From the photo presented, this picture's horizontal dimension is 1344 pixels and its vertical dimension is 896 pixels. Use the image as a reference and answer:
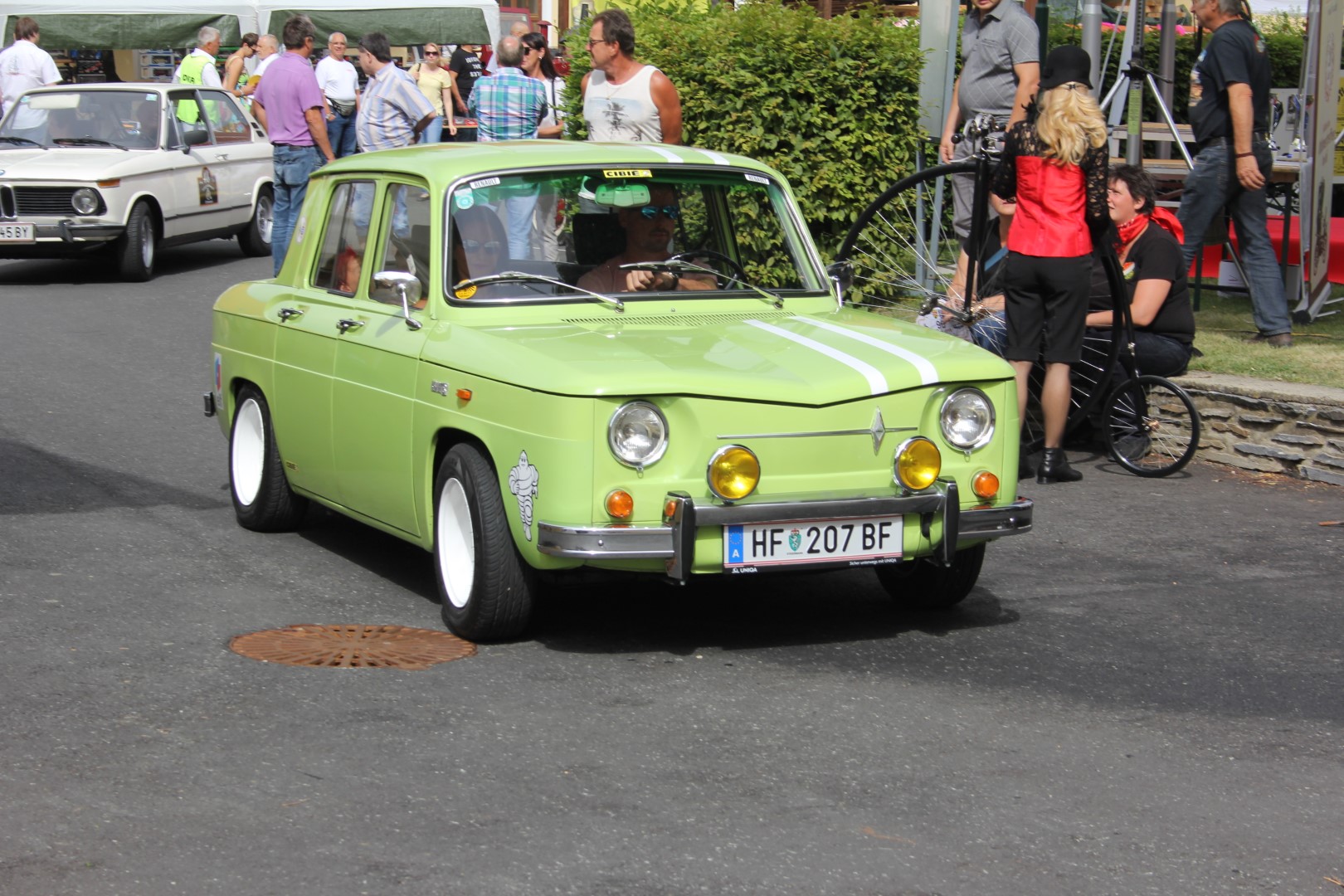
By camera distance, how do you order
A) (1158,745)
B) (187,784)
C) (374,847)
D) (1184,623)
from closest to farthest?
1. (374,847)
2. (187,784)
3. (1158,745)
4. (1184,623)

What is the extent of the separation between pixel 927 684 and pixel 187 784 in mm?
2234

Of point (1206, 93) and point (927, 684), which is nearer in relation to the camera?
point (927, 684)

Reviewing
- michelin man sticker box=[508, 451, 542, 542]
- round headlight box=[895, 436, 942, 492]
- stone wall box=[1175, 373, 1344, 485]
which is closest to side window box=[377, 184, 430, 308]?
michelin man sticker box=[508, 451, 542, 542]

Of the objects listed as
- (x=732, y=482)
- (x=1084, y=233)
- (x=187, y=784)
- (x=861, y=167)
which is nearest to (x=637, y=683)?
(x=732, y=482)

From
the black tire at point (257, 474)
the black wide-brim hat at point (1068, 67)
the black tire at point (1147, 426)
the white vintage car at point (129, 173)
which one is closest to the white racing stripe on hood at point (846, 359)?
the black tire at point (257, 474)

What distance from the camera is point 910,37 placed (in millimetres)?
12883

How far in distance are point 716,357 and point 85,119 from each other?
42.8 feet

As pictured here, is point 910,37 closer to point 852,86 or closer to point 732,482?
point 852,86

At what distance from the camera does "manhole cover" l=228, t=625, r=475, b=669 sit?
18.7ft

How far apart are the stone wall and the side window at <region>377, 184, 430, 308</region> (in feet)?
15.0

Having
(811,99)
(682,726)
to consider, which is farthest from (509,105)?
(682,726)

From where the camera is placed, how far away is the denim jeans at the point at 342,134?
17.9 m

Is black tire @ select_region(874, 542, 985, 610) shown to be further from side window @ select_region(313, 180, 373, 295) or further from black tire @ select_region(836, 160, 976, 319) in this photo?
black tire @ select_region(836, 160, 976, 319)

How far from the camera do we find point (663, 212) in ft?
22.2
